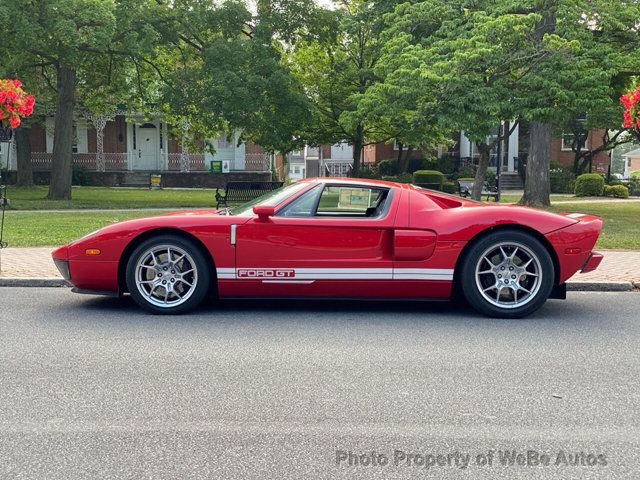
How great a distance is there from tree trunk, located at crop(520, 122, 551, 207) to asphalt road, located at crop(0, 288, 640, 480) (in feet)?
50.1

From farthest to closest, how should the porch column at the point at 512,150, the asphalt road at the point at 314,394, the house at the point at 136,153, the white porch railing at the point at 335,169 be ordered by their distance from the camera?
the white porch railing at the point at 335,169
the porch column at the point at 512,150
the house at the point at 136,153
the asphalt road at the point at 314,394

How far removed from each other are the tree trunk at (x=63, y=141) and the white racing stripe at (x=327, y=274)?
19290 mm

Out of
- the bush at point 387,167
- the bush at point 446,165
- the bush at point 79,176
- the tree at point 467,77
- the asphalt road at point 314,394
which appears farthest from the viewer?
the bush at point 446,165

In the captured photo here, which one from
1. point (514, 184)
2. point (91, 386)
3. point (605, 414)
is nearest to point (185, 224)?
point (91, 386)

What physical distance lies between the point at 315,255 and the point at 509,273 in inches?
73.8

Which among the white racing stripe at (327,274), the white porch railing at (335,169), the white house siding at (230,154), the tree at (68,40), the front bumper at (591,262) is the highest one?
the tree at (68,40)

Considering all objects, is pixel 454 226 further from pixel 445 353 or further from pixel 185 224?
pixel 185 224

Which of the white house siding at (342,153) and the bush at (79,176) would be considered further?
the white house siding at (342,153)

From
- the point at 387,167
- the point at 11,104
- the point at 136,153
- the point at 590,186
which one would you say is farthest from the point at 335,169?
the point at 11,104

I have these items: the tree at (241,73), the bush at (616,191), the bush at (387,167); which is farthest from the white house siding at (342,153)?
the tree at (241,73)

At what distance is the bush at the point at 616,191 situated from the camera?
31.7m

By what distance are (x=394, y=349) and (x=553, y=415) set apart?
1.67m

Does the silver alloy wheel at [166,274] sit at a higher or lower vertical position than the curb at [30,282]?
higher

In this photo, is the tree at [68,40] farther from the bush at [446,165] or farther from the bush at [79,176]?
the bush at [446,165]
